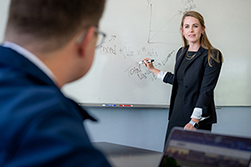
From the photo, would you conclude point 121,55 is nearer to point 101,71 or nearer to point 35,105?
point 101,71

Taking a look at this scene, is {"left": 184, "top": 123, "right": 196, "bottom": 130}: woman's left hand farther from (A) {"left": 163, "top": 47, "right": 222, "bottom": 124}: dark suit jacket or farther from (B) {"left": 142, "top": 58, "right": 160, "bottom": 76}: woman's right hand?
(B) {"left": 142, "top": 58, "right": 160, "bottom": 76}: woman's right hand

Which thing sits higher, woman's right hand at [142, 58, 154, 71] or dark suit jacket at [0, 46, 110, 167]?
dark suit jacket at [0, 46, 110, 167]

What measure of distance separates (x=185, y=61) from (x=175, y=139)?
56.2 inches

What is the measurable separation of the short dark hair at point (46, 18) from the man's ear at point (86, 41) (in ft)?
0.08

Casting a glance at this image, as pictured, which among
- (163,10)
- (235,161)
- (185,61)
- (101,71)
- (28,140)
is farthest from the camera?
(163,10)

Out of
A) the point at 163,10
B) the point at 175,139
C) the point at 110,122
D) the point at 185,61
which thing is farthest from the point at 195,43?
the point at 175,139

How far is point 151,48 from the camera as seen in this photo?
2.52 meters

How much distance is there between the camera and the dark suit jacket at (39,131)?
0.99 ft

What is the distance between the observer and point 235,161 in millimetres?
698

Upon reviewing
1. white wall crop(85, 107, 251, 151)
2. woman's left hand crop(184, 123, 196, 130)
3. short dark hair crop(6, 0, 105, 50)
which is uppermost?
short dark hair crop(6, 0, 105, 50)

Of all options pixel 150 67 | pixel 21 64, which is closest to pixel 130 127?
pixel 150 67

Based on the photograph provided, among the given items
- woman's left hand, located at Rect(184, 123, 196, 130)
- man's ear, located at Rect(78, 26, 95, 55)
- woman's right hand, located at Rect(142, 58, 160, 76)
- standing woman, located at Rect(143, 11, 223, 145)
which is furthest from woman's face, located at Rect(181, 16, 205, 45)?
A: man's ear, located at Rect(78, 26, 95, 55)

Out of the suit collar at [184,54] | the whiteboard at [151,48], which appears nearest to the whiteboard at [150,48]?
the whiteboard at [151,48]

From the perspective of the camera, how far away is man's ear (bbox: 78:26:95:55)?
489mm
